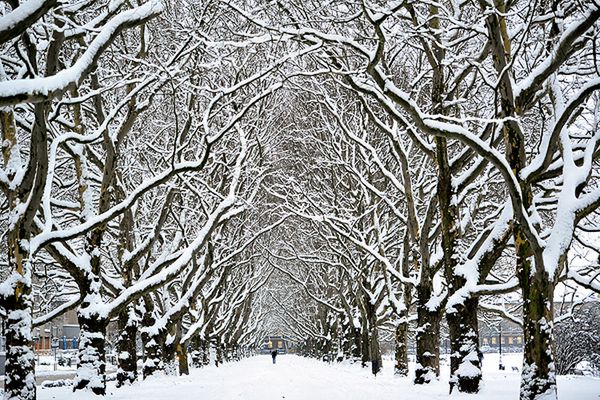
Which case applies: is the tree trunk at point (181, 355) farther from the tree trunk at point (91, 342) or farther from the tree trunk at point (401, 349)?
the tree trunk at point (91, 342)

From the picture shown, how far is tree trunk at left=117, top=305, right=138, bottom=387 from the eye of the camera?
1752cm

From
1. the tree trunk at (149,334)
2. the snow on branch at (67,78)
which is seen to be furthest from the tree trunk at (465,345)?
the tree trunk at (149,334)

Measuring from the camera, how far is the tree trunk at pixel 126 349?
57.5 feet

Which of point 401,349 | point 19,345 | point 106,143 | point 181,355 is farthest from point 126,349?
point 401,349

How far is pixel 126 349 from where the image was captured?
58.5ft

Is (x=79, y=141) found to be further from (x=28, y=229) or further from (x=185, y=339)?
(x=185, y=339)

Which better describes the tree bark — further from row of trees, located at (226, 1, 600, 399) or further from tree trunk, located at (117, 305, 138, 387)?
row of trees, located at (226, 1, 600, 399)

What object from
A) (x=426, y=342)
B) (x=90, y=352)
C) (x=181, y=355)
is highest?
(x=90, y=352)

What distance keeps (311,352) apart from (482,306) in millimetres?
57421

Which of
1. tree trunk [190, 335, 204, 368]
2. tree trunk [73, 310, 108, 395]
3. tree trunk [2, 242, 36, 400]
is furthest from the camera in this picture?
tree trunk [190, 335, 204, 368]

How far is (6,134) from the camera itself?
10.3 meters

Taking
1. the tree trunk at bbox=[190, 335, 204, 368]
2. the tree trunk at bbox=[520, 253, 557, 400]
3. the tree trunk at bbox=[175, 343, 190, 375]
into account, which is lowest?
the tree trunk at bbox=[190, 335, 204, 368]

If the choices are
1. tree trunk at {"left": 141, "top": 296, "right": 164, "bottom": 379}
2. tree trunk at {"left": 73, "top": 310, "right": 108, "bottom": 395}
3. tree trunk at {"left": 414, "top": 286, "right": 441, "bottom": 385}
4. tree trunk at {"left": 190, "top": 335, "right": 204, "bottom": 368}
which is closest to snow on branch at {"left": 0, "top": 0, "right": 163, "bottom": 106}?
tree trunk at {"left": 73, "top": 310, "right": 108, "bottom": 395}

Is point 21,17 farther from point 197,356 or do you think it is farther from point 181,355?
point 197,356
